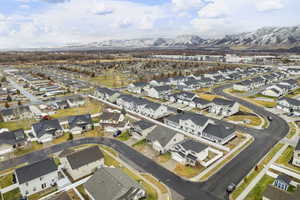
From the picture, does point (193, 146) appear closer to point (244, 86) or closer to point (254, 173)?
point (254, 173)

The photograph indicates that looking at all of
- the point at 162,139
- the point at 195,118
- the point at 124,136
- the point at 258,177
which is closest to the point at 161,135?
the point at 162,139

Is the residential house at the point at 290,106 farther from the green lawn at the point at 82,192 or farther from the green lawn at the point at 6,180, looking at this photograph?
the green lawn at the point at 6,180

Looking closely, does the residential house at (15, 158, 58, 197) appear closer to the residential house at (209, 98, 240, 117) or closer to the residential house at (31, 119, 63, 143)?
the residential house at (31, 119, 63, 143)

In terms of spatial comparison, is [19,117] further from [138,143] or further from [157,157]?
[157,157]

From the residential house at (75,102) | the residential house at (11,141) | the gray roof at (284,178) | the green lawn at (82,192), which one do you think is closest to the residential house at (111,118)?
the residential house at (11,141)

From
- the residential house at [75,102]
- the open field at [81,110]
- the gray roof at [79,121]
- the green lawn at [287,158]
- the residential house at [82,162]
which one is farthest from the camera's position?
the residential house at [75,102]

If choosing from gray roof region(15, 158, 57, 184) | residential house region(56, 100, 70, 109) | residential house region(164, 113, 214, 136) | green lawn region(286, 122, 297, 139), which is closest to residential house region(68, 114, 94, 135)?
gray roof region(15, 158, 57, 184)

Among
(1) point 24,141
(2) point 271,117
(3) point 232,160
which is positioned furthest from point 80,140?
(2) point 271,117
